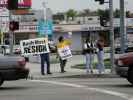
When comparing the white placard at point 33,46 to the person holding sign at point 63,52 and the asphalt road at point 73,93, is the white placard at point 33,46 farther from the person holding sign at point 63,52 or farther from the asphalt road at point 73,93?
the asphalt road at point 73,93

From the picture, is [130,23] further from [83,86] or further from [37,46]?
[83,86]

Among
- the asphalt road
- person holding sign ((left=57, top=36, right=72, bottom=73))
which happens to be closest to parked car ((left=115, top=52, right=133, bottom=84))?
the asphalt road

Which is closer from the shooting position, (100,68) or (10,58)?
(10,58)

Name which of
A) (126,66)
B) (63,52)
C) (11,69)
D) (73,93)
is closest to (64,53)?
(63,52)

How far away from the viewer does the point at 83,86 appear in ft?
58.9

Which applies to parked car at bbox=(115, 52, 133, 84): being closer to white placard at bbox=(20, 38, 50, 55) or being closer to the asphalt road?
the asphalt road

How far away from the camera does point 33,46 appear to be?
83.0ft

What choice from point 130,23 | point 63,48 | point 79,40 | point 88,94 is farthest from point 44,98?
point 130,23

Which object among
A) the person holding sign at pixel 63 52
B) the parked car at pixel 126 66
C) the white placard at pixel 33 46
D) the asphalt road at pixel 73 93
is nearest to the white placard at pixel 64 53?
the person holding sign at pixel 63 52

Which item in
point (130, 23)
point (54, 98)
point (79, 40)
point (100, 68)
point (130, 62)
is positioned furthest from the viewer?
point (130, 23)

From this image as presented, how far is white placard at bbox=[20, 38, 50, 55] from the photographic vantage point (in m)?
25.1

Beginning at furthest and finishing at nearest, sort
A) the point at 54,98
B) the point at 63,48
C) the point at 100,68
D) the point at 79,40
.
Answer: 1. the point at 79,40
2. the point at 63,48
3. the point at 100,68
4. the point at 54,98

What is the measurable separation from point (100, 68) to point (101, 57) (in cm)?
51

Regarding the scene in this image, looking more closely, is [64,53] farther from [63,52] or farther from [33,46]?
[33,46]
